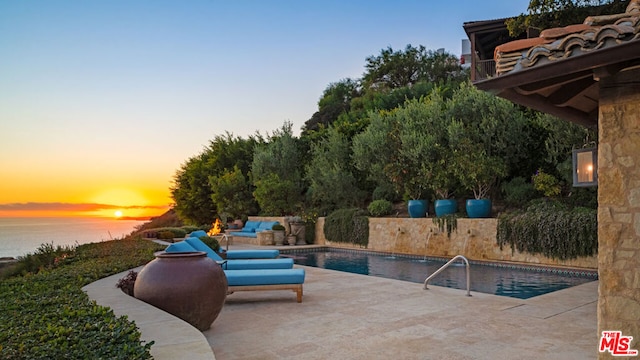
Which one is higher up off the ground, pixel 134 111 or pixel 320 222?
pixel 134 111

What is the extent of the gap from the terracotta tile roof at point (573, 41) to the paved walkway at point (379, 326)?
8.73 feet

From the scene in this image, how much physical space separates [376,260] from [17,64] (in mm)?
11148

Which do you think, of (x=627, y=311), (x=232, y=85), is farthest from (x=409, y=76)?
(x=627, y=311)

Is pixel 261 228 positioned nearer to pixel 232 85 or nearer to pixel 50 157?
pixel 232 85

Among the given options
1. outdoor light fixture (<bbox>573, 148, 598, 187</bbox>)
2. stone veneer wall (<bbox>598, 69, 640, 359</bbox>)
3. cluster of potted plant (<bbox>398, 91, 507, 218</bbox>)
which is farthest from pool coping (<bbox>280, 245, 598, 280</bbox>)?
stone veneer wall (<bbox>598, 69, 640, 359</bbox>)

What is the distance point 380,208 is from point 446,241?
326 cm

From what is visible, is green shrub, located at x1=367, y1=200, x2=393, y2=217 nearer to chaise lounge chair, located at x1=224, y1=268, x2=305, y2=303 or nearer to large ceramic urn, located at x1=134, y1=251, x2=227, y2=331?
chaise lounge chair, located at x1=224, y1=268, x2=305, y2=303

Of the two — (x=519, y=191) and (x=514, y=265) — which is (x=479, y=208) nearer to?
(x=519, y=191)

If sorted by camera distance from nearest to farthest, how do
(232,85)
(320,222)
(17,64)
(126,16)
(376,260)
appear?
(17,64) → (126,16) → (376,260) → (232,85) → (320,222)

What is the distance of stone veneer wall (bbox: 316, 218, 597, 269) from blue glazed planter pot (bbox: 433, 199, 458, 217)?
0.47m

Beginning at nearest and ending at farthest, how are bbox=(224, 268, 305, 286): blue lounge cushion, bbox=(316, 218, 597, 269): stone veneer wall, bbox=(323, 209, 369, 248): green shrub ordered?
1. bbox=(224, 268, 305, 286): blue lounge cushion
2. bbox=(316, 218, 597, 269): stone veneer wall
3. bbox=(323, 209, 369, 248): green shrub

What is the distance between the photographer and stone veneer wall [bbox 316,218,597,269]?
1223 centimetres

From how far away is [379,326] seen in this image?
5.39 m

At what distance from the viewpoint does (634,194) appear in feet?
11.6
